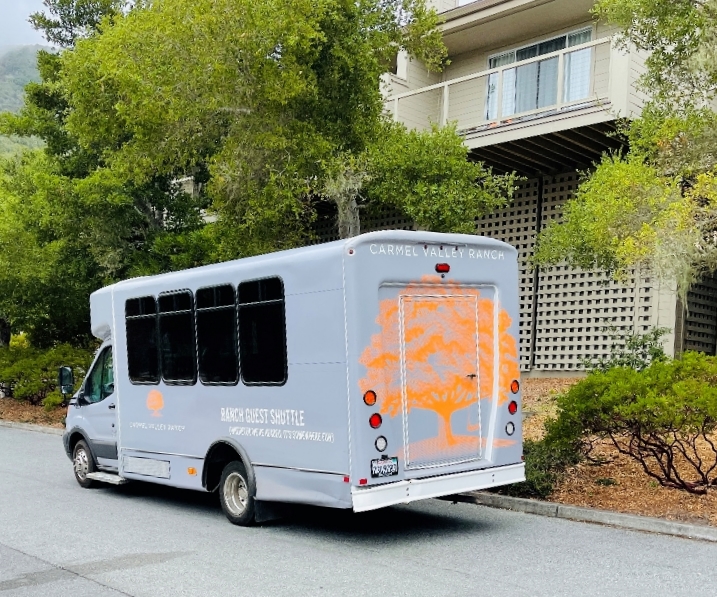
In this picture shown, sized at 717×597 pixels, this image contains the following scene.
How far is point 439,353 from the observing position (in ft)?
25.4

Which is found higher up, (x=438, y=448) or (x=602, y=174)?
(x=602, y=174)

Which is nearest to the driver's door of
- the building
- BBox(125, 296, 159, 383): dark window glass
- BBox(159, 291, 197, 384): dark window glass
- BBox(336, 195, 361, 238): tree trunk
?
BBox(125, 296, 159, 383): dark window glass

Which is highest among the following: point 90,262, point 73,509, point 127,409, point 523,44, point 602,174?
point 523,44

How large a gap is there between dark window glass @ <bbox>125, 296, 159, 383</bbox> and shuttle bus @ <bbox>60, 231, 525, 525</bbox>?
2.7 inches

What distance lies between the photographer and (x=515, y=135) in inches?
619

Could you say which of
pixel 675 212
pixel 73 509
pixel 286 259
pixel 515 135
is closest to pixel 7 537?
pixel 73 509

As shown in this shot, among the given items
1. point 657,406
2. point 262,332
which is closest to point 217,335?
point 262,332

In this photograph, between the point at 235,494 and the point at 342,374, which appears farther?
the point at 235,494

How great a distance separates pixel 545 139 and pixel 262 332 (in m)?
9.68

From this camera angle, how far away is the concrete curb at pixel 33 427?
18.2 m

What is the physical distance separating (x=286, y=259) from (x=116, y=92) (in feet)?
24.5

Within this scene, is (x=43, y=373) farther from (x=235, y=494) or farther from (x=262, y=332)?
(x=262, y=332)

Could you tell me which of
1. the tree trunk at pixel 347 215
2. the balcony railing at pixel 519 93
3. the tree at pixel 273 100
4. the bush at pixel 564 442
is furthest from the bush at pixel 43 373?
the bush at pixel 564 442

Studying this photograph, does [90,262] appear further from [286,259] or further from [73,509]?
[286,259]
